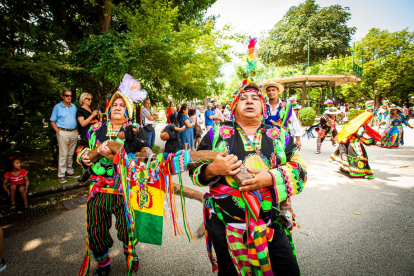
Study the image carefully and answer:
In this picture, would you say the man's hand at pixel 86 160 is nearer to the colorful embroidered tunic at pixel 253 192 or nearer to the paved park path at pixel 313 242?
the colorful embroidered tunic at pixel 253 192

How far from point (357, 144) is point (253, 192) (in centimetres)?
516

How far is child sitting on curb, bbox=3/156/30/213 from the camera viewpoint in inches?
150

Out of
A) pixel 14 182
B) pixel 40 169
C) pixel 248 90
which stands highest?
pixel 248 90

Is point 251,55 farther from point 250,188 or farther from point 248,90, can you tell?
point 250,188

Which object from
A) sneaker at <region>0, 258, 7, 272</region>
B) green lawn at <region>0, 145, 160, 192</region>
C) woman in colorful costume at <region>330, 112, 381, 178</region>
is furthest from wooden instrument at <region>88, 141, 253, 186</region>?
woman in colorful costume at <region>330, 112, 381, 178</region>

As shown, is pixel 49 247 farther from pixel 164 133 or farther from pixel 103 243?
pixel 164 133

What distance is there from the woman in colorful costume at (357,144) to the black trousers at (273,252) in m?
4.84

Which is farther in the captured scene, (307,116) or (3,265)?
(307,116)

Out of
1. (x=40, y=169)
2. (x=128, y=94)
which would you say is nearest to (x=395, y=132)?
(x=128, y=94)

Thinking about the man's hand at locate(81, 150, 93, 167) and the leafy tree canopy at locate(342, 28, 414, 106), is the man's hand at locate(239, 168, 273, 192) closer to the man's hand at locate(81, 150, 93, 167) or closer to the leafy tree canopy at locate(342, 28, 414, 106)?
the man's hand at locate(81, 150, 93, 167)

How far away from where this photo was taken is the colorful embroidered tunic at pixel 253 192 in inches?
58.2

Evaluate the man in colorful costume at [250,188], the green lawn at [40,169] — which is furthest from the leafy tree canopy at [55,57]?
the man in colorful costume at [250,188]

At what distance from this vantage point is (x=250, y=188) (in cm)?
139

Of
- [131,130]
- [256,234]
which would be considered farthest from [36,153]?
[256,234]
